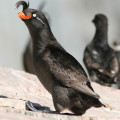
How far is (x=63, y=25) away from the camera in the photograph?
1387 centimetres

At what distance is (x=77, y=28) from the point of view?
49.6 ft

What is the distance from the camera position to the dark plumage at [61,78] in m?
5.36

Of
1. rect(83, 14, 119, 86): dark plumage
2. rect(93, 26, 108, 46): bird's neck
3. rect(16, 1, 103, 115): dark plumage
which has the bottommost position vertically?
rect(83, 14, 119, 86): dark plumage

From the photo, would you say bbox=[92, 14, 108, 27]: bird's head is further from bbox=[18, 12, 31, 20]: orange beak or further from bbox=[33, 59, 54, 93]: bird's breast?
bbox=[33, 59, 54, 93]: bird's breast

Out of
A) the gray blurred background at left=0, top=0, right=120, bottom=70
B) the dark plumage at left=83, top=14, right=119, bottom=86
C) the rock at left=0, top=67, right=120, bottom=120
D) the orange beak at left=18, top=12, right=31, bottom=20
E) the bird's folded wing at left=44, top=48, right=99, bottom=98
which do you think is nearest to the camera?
the rock at left=0, top=67, right=120, bottom=120

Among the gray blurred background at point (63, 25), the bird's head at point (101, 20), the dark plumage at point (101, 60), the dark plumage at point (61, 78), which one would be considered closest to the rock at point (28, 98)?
the dark plumage at point (61, 78)

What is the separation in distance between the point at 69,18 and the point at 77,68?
9.19 metres

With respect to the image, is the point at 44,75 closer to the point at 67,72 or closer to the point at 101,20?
the point at 67,72

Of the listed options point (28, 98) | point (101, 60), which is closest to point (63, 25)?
point (101, 60)

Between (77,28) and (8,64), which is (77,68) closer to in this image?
(8,64)

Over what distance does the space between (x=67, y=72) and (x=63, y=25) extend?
844 cm

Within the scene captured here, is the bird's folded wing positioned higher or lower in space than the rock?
higher

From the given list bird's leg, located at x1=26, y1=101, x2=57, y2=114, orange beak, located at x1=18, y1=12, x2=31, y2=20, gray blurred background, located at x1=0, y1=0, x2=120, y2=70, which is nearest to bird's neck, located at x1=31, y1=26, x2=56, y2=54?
orange beak, located at x1=18, y1=12, x2=31, y2=20

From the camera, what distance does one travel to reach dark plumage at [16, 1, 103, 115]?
211 inches
